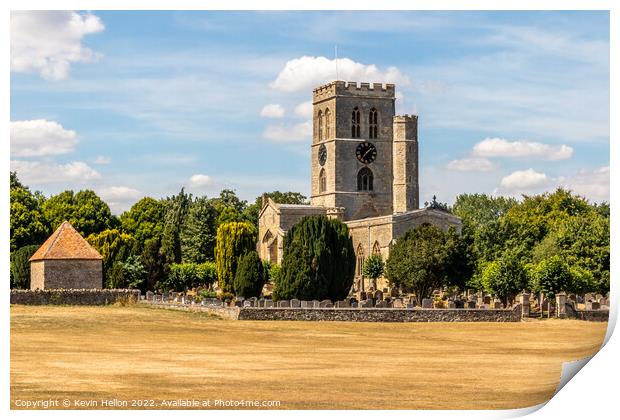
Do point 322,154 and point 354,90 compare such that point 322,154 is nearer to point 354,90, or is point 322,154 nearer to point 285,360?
point 354,90

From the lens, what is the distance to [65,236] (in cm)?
5678

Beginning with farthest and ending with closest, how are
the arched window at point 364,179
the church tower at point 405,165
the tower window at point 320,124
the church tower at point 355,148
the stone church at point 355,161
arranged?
the tower window at point 320,124 < the arched window at point 364,179 < the church tower at point 355,148 < the church tower at point 405,165 < the stone church at point 355,161

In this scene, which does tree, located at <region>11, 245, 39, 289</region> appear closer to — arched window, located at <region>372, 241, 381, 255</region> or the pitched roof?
the pitched roof

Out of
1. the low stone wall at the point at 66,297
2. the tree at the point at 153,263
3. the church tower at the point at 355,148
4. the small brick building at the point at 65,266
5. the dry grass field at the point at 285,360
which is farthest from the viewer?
the church tower at the point at 355,148

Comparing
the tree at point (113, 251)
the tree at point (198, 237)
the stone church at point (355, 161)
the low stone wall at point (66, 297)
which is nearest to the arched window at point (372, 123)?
the stone church at point (355, 161)

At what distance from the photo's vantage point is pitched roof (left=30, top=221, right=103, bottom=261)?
2183 inches

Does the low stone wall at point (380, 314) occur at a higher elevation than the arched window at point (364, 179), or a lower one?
lower

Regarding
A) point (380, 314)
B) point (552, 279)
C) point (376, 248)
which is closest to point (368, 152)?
point (376, 248)

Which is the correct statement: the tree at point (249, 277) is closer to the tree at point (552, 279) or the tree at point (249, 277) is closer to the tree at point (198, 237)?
the tree at point (552, 279)

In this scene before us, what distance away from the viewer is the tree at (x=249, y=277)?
57.3 m

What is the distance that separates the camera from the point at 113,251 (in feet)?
213

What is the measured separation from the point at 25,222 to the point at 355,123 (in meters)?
39.4

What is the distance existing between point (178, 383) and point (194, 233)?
64.3m
